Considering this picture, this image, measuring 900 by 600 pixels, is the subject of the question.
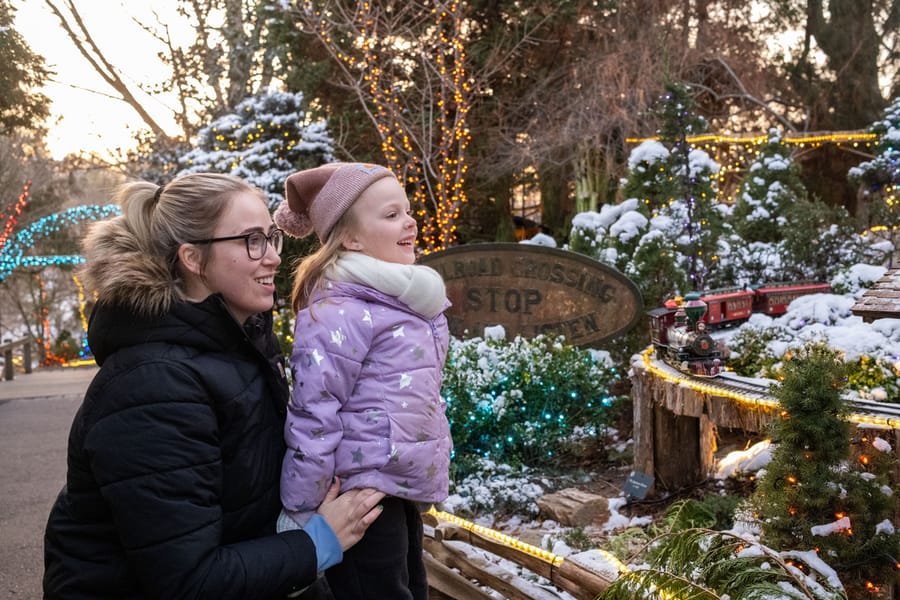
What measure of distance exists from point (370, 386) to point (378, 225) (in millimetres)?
476

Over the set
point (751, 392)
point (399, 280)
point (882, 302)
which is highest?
point (399, 280)

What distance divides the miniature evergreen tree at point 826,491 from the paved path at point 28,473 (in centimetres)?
325

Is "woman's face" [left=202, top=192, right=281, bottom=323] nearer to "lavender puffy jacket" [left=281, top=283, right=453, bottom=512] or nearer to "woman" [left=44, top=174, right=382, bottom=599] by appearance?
"woman" [left=44, top=174, right=382, bottom=599]

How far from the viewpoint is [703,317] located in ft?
18.0

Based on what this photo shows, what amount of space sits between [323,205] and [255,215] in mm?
403

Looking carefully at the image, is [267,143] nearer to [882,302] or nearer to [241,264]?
[882,302]

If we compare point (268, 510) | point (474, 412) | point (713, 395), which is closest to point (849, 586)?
point (713, 395)

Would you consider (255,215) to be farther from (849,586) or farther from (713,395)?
(713,395)

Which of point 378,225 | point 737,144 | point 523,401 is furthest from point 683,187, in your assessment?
point 737,144

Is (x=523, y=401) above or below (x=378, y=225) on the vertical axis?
below

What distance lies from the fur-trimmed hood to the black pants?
73 centimetres

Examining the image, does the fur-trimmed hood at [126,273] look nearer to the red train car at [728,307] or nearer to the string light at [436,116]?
the red train car at [728,307]

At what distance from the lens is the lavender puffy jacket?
1.83 metres

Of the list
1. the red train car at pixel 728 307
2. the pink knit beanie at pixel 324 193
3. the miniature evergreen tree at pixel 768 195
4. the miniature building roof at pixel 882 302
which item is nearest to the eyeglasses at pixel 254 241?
the pink knit beanie at pixel 324 193
